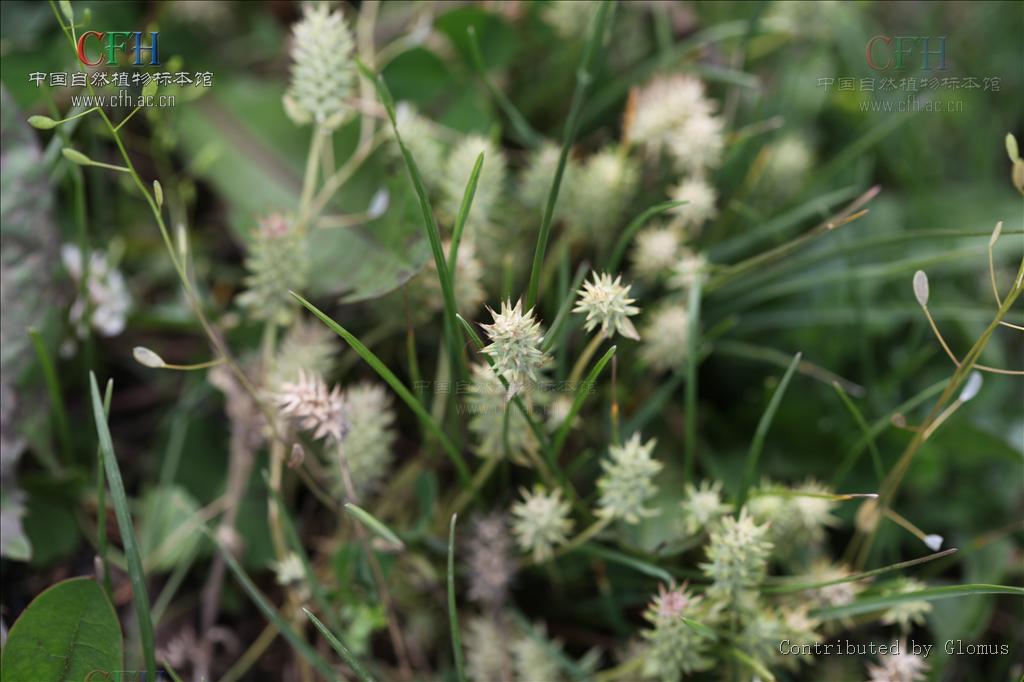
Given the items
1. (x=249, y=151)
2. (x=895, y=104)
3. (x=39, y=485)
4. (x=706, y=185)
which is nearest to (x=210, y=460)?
(x=39, y=485)

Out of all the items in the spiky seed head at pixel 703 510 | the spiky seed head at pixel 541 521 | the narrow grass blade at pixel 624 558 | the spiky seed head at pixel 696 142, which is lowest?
the narrow grass blade at pixel 624 558

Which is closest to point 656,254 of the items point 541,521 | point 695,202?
point 695,202

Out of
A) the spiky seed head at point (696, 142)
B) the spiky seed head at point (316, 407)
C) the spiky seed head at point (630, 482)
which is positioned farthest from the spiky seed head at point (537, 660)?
the spiky seed head at point (696, 142)

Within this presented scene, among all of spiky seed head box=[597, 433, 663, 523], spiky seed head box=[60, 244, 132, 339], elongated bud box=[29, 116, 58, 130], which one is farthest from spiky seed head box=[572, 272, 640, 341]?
spiky seed head box=[60, 244, 132, 339]

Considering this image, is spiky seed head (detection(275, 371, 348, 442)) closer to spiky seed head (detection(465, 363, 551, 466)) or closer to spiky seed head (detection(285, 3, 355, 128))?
spiky seed head (detection(465, 363, 551, 466))

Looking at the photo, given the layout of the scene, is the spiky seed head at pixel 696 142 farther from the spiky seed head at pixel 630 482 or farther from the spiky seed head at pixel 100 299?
the spiky seed head at pixel 100 299

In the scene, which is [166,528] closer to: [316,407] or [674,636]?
[316,407]
